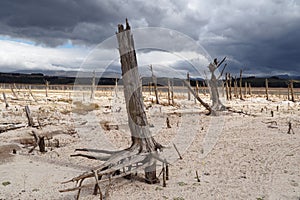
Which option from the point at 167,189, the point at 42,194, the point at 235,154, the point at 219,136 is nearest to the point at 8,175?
the point at 42,194

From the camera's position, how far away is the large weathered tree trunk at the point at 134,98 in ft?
21.4

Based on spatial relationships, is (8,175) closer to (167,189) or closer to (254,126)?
(167,189)

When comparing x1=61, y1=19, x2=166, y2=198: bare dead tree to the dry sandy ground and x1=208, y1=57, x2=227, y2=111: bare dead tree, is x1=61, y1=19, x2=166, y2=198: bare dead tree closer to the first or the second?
the dry sandy ground

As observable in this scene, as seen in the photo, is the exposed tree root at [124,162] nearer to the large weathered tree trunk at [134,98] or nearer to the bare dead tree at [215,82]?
the large weathered tree trunk at [134,98]

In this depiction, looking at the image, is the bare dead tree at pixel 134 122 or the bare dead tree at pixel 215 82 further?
the bare dead tree at pixel 215 82

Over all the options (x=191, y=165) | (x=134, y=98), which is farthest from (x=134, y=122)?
(x=191, y=165)

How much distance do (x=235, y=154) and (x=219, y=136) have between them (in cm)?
311

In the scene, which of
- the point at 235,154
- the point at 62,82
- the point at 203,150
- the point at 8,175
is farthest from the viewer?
the point at 62,82

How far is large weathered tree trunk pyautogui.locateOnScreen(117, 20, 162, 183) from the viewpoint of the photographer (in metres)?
6.51

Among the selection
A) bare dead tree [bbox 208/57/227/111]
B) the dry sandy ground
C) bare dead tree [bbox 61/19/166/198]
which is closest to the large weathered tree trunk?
bare dead tree [bbox 61/19/166/198]

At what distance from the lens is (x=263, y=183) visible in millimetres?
6492

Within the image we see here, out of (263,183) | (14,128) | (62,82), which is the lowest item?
(263,183)

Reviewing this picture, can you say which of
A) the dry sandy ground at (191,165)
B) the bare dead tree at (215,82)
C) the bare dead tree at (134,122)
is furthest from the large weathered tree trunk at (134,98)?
the bare dead tree at (215,82)

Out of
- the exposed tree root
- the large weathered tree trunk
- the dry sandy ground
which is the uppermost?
the large weathered tree trunk
